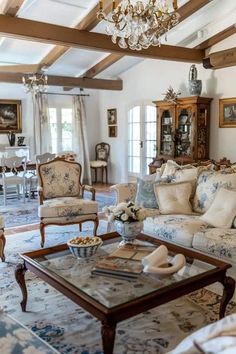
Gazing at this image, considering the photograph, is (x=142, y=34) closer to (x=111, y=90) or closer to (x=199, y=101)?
(x=199, y=101)

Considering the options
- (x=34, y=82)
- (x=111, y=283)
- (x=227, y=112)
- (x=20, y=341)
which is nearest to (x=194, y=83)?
(x=227, y=112)

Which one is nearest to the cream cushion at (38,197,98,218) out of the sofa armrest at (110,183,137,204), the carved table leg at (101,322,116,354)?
the sofa armrest at (110,183,137,204)

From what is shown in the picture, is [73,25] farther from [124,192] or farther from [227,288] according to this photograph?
[227,288]

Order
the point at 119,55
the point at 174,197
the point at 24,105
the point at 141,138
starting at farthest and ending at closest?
the point at 24,105, the point at 141,138, the point at 119,55, the point at 174,197

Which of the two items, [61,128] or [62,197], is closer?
[62,197]

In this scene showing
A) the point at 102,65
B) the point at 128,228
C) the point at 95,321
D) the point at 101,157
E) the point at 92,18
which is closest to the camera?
the point at 95,321

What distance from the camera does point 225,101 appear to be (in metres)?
6.39

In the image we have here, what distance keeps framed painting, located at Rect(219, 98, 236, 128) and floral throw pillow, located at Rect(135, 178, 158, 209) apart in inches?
111

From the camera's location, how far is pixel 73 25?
5.55m

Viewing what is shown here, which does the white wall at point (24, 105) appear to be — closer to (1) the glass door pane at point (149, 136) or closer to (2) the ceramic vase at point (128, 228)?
(1) the glass door pane at point (149, 136)

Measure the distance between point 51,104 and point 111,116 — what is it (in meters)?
1.50

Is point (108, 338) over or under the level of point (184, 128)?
under

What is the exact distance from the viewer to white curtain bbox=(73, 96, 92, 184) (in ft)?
30.0

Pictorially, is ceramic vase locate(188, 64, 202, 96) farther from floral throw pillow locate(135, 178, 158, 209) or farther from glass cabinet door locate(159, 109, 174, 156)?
floral throw pillow locate(135, 178, 158, 209)
